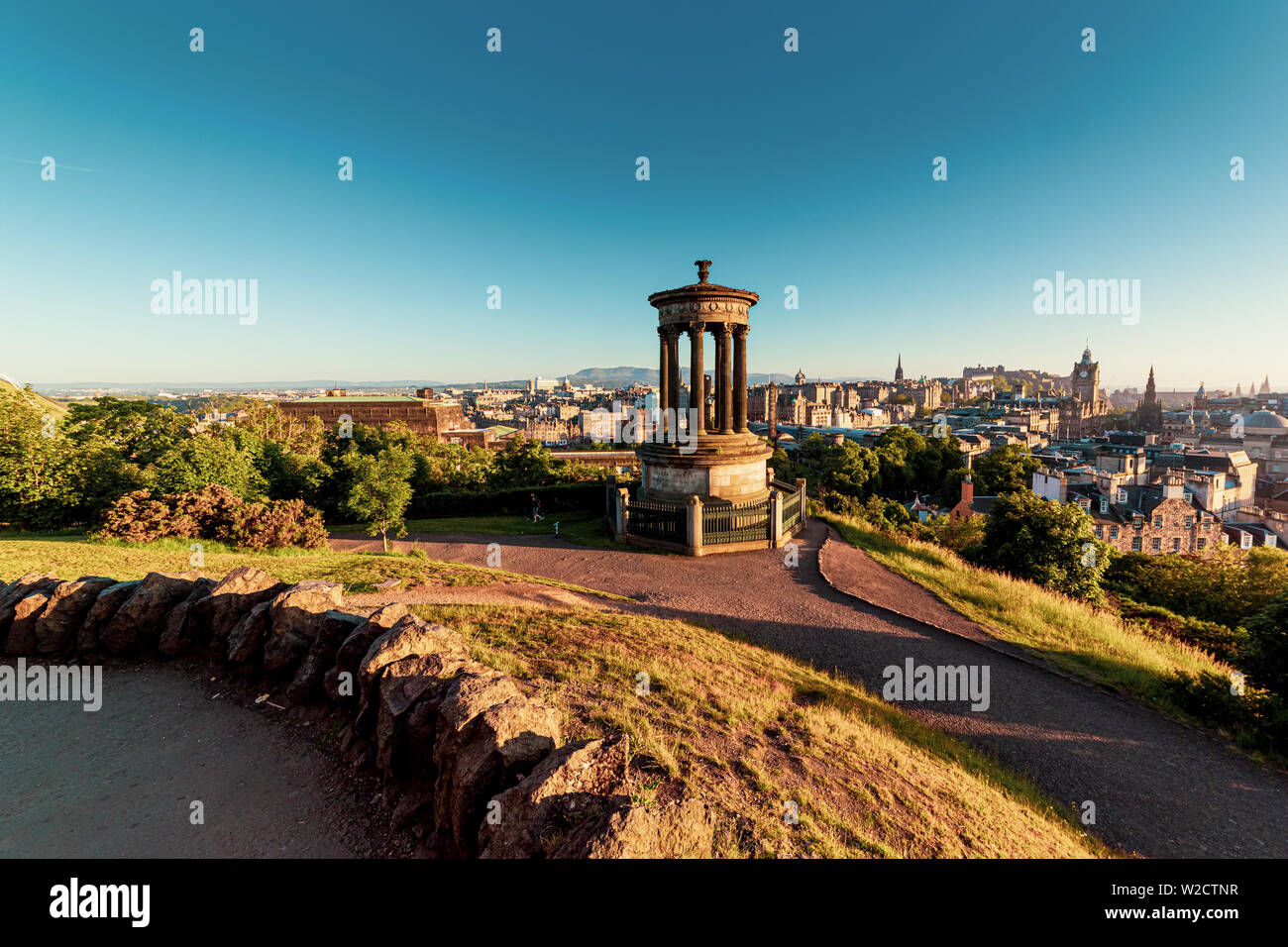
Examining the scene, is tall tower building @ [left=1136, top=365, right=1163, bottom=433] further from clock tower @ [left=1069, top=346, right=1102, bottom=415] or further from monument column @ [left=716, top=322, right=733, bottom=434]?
monument column @ [left=716, top=322, right=733, bottom=434]

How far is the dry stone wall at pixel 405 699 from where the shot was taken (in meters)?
3.21

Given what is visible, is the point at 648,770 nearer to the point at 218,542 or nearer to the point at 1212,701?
the point at 1212,701

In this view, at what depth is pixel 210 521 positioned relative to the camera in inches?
560

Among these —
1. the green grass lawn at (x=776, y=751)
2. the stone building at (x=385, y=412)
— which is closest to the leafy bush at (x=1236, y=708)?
the green grass lawn at (x=776, y=751)

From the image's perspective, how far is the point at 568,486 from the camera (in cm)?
2833

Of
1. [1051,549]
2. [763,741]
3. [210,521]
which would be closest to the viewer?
[763,741]

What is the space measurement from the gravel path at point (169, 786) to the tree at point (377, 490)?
14.5 m

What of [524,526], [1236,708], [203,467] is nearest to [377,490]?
[203,467]

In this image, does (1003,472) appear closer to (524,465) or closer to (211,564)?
(524,465)

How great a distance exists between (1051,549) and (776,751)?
16.2 meters

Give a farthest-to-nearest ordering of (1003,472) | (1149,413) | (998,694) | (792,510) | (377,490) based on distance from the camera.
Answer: (1149,413) < (1003,472) < (377,490) < (792,510) < (998,694)

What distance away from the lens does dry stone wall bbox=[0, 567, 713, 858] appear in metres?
3.21

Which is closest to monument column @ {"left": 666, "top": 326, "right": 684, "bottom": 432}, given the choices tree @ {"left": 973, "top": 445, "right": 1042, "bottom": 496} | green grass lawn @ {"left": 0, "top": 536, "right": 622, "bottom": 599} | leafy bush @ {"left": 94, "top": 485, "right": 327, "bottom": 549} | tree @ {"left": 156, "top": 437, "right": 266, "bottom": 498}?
green grass lawn @ {"left": 0, "top": 536, "right": 622, "bottom": 599}

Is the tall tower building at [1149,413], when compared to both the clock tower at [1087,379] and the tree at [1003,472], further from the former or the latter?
the tree at [1003,472]
